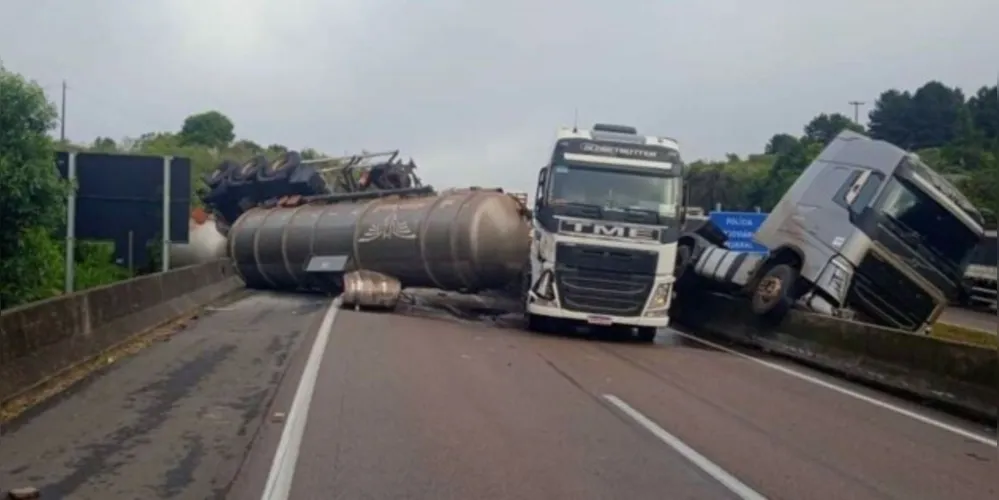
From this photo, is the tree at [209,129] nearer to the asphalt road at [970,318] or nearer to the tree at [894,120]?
the tree at [894,120]

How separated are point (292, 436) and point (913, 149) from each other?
2002 inches

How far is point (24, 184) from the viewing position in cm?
1903

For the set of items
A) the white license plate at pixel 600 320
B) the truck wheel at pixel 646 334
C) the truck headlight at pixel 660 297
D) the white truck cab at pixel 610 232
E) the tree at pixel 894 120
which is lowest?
the truck wheel at pixel 646 334

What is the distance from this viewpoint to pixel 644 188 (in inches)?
917

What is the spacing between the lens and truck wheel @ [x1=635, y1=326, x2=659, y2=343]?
78.5 ft

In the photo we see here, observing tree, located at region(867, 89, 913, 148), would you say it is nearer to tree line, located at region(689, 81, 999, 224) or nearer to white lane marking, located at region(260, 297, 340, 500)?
tree line, located at region(689, 81, 999, 224)

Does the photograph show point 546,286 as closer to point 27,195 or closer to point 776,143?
point 27,195

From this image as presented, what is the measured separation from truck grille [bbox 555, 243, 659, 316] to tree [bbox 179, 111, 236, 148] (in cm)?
8519

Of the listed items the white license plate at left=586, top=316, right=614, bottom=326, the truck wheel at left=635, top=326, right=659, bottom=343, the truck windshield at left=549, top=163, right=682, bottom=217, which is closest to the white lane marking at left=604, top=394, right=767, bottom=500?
the white license plate at left=586, top=316, right=614, bottom=326

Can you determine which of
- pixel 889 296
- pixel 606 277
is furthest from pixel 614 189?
pixel 889 296

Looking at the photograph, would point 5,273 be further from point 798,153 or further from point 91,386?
point 798,153

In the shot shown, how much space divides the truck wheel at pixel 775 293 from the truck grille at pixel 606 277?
6.12 ft

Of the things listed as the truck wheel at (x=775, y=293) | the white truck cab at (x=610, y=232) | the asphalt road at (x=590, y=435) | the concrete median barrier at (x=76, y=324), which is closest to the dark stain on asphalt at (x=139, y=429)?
the asphalt road at (x=590, y=435)

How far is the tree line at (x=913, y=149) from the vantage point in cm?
3691
